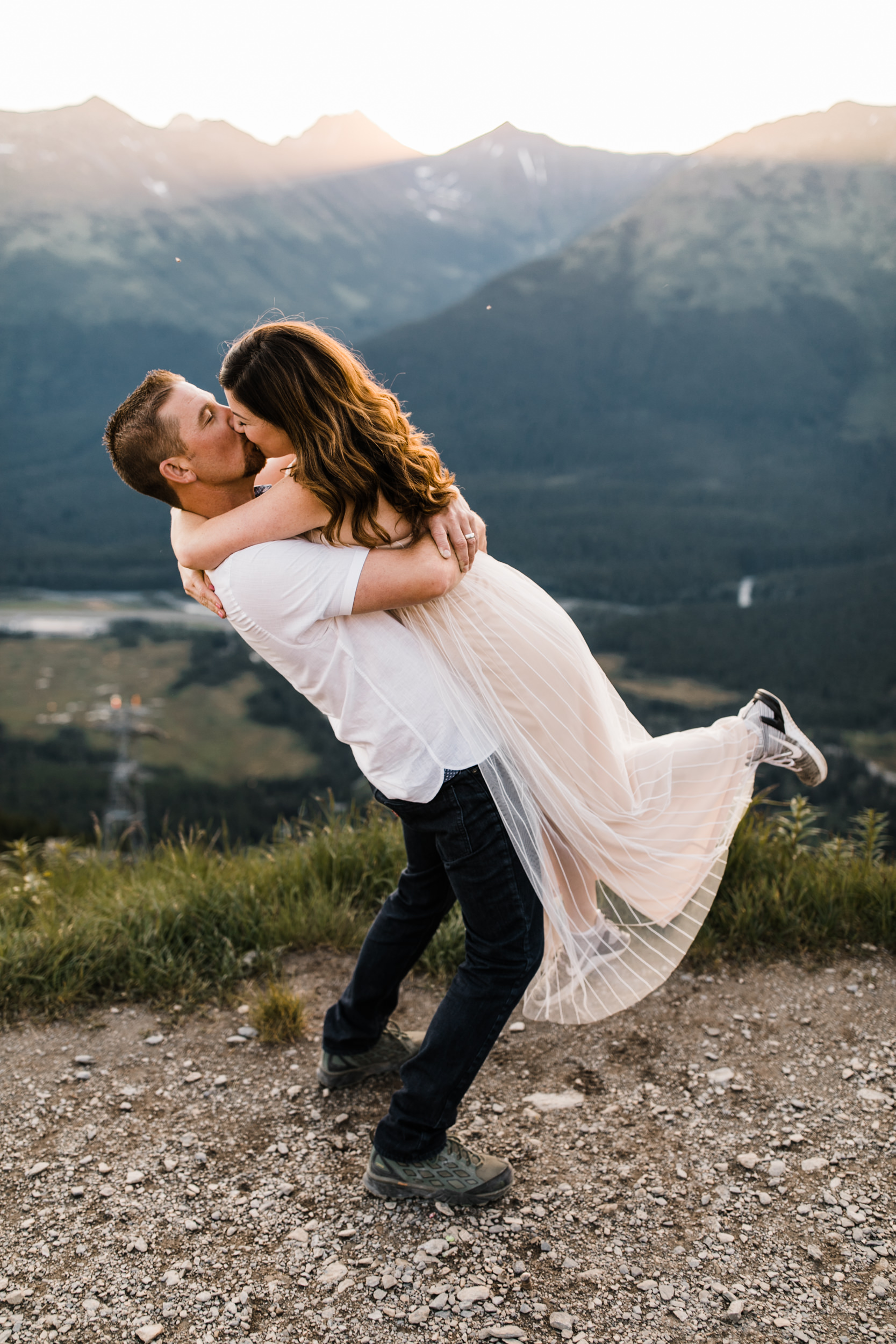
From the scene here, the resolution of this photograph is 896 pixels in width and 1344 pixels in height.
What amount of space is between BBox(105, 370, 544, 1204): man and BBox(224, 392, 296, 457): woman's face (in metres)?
0.10

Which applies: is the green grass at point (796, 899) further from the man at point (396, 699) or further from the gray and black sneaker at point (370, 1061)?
the man at point (396, 699)

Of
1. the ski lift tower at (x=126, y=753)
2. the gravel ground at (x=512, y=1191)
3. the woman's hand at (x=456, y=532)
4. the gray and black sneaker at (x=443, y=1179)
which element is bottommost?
the ski lift tower at (x=126, y=753)

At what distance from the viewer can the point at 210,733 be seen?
62.9 metres

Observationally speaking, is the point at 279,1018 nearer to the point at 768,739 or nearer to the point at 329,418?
the point at 768,739

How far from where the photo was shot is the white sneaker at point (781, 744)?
2.14 m

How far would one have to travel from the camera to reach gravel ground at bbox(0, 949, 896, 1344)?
67.9 inches

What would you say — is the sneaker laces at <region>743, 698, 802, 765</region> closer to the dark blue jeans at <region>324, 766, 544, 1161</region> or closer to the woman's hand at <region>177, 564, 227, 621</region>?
the dark blue jeans at <region>324, 766, 544, 1161</region>

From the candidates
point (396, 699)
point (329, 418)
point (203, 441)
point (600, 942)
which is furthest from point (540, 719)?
point (203, 441)

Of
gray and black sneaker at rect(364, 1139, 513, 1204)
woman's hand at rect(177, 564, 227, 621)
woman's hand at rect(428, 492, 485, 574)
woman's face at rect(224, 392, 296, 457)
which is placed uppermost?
woman's face at rect(224, 392, 296, 457)

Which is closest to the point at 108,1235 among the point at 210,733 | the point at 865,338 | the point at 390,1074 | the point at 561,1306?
the point at 390,1074

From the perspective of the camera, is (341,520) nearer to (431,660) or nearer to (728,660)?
(431,660)

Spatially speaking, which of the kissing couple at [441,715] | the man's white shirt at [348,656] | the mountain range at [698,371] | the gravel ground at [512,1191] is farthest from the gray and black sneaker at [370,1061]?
the mountain range at [698,371]

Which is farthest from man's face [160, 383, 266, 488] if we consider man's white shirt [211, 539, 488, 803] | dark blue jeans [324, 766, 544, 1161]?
dark blue jeans [324, 766, 544, 1161]

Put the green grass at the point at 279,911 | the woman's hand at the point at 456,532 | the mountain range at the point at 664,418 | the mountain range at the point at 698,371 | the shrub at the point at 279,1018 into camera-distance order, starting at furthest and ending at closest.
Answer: the mountain range at the point at 698,371 < the mountain range at the point at 664,418 < the green grass at the point at 279,911 < the shrub at the point at 279,1018 < the woman's hand at the point at 456,532
